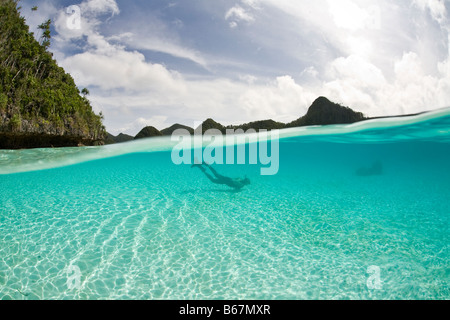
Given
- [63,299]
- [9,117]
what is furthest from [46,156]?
[63,299]

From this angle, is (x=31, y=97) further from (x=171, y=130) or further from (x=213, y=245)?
(x=213, y=245)

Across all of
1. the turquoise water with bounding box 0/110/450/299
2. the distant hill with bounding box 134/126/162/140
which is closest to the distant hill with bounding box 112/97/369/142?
the distant hill with bounding box 134/126/162/140

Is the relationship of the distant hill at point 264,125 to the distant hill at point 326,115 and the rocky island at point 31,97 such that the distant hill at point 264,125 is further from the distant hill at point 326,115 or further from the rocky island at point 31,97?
the rocky island at point 31,97

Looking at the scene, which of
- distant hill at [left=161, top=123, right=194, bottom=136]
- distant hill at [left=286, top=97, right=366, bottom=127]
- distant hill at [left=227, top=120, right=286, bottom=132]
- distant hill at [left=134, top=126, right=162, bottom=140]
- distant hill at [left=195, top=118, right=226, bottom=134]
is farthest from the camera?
distant hill at [left=134, top=126, right=162, bottom=140]

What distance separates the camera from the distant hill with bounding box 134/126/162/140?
21.2m

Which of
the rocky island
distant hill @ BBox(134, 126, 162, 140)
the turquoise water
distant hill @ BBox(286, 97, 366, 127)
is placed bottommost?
the turquoise water

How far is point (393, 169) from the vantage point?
34719mm

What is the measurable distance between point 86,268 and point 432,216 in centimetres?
1116

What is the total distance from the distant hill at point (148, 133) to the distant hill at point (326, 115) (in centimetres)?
1185

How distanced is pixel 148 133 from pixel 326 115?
15606 millimetres

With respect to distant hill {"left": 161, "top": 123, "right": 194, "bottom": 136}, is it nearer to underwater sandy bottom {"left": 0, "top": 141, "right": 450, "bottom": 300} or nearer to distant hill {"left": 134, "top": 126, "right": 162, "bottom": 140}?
distant hill {"left": 134, "top": 126, "right": 162, "bottom": 140}

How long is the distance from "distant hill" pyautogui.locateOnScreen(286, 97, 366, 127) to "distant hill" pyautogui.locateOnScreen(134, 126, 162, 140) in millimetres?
11848
